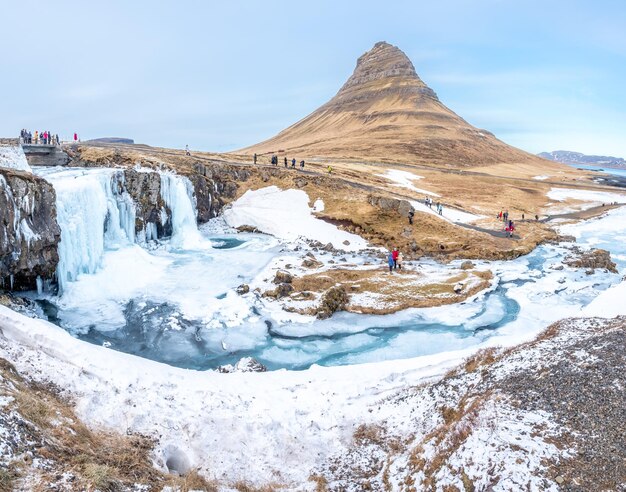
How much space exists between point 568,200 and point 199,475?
7074 cm

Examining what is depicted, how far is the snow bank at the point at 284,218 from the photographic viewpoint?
3375 centimetres

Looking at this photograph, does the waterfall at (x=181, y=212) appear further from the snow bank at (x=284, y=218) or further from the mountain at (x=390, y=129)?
the mountain at (x=390, y=129)

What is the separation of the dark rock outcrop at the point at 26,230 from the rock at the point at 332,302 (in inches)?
541

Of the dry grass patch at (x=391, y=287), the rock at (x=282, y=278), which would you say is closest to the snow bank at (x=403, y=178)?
the dry grass patch at (x=391, y=287)

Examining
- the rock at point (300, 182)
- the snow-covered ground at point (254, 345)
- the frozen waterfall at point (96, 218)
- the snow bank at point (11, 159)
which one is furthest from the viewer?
the rock at point (300, 182)

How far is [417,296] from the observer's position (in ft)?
70.9

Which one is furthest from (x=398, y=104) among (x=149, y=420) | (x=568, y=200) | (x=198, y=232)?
(x=149, y=420)

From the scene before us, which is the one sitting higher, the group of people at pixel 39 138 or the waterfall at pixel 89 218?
the group of people at pixel 39 138

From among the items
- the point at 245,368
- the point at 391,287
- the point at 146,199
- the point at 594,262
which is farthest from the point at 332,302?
the point at 594,262

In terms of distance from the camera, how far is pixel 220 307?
20453 mm

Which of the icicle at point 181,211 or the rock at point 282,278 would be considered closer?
the rock at point 282,278

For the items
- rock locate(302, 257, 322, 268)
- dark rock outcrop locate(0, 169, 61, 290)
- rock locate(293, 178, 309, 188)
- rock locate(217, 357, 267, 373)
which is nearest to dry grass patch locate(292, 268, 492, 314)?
rock locate(302, 257, 322, 268)

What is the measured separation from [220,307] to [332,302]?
5.59 m

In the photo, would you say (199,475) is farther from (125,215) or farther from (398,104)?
(398,104)
